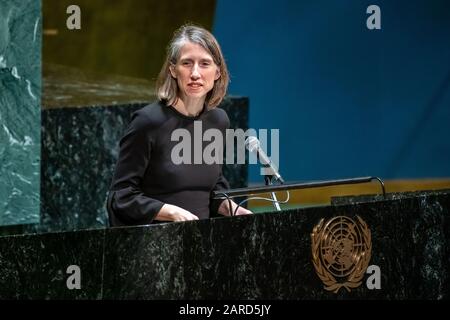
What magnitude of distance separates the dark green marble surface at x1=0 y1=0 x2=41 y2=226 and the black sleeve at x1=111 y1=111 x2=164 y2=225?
1.45 meters

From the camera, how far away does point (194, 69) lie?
13.8 feet

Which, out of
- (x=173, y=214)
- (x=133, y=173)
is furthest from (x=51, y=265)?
(x=133, y=173)

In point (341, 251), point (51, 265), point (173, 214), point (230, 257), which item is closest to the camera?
point (51, 265)

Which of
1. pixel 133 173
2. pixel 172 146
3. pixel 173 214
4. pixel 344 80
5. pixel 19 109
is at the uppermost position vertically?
pixel 344 80

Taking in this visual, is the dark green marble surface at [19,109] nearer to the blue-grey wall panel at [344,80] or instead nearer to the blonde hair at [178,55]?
the blonde hair at [178,55]

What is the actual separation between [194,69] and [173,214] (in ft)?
1.77

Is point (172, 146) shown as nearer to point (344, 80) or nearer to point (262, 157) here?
point (262, 157)

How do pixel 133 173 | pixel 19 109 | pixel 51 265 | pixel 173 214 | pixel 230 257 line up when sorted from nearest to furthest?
1. pixel 51 265
2. pixel 230 257
3. pixel 173 214
4. pixel 133 173
5. pixel 19 109

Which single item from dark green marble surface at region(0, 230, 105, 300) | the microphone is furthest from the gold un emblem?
dark green marble surface at region(0, 230, 105, 300)

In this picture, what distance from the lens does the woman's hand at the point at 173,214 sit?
3.96 meters

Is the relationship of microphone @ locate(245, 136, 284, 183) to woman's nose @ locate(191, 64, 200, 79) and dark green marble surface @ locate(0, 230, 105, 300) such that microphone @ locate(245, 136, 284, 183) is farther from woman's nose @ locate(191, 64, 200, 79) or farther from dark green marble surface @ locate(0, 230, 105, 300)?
dark green marble surface @ locate(0, 230, 105, 300)

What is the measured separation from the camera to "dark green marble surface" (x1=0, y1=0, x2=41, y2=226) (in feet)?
18.1
